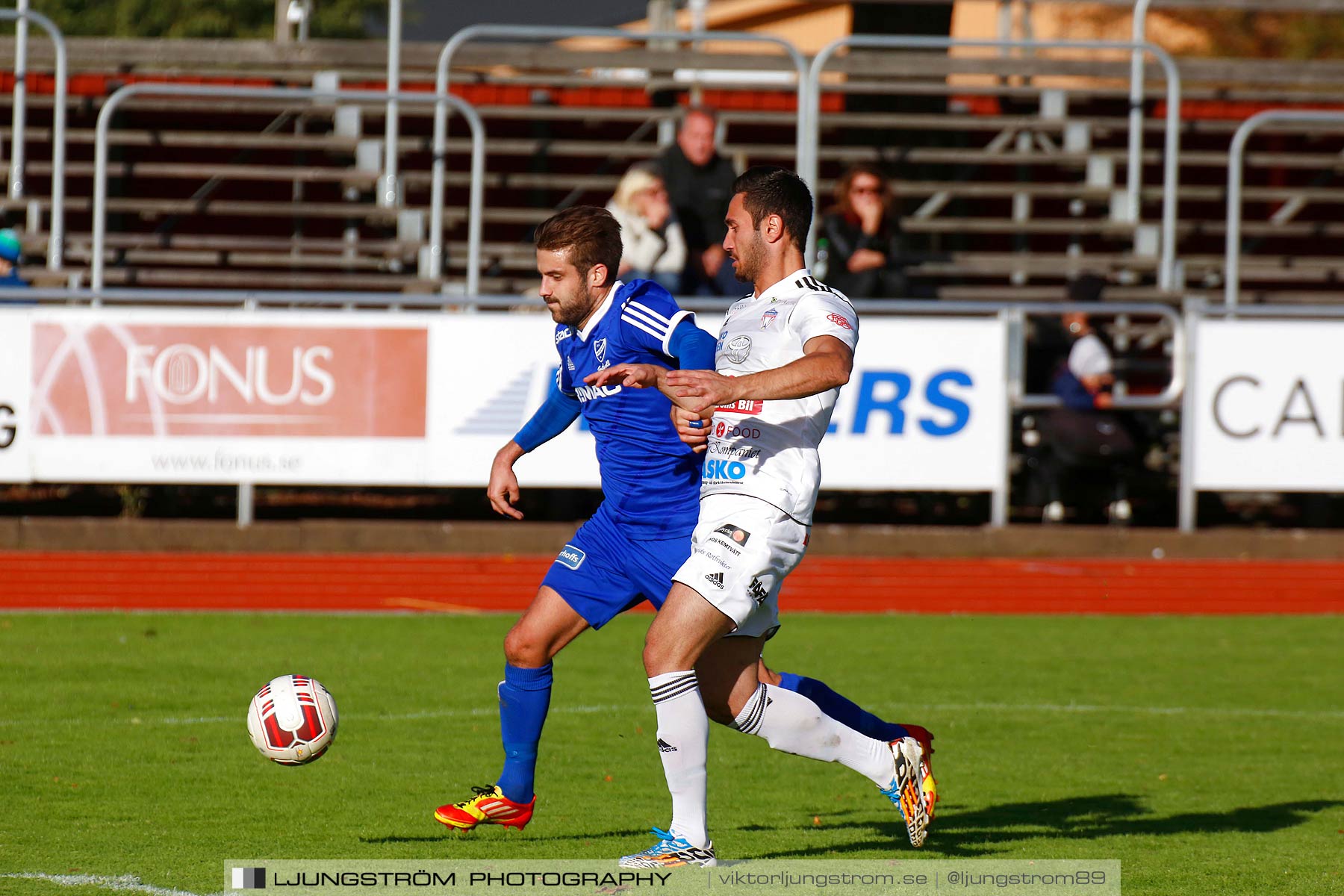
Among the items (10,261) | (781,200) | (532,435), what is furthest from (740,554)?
(10,261)

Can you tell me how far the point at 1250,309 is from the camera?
47.0 feet

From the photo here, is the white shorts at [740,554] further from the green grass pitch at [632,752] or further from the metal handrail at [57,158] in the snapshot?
the metal handrail at [57,158]

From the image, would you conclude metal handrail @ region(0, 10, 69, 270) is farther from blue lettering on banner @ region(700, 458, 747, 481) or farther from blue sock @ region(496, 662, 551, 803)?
blue lettering on banner @ region(700, 458, 747, 481)

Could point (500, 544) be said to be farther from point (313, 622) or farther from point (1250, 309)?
point (1250, 309)

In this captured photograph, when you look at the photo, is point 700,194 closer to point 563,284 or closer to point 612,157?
point 612,157

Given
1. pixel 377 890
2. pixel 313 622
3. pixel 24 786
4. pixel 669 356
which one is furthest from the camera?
pixel 313 622

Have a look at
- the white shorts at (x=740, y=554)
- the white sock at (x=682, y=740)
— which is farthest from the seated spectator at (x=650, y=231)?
the white sock at (x=682, y=740)

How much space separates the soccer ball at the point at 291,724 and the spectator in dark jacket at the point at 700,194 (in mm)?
9209

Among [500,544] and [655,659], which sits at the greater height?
[655,659]

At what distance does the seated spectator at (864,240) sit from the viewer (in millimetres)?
14727

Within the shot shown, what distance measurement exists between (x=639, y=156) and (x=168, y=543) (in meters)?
7.86

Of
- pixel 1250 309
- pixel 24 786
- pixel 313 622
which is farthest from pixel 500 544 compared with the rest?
pixel 24 786

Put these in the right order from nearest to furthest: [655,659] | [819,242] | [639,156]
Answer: [655,659] → [819,242] → [639,156]

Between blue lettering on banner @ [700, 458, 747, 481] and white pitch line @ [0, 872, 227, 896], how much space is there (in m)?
1.91
